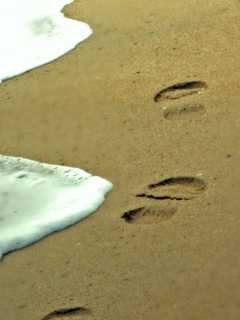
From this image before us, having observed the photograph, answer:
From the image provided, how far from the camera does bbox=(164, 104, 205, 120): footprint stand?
4.04m

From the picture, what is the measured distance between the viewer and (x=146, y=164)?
3.66 metres

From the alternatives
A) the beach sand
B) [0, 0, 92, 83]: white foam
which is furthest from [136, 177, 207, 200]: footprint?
[0, 0, 92, 83]: white foam

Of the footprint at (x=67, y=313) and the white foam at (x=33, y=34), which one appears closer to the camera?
the footprint at (x=67, y=313)

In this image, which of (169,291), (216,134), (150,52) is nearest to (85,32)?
(150,52)

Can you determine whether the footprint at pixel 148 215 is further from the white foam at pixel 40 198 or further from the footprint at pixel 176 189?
the white foam at pixel 40 198

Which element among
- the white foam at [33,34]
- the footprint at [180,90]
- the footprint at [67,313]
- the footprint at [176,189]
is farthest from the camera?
the white foam at [33,34]

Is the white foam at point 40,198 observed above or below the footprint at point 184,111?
below

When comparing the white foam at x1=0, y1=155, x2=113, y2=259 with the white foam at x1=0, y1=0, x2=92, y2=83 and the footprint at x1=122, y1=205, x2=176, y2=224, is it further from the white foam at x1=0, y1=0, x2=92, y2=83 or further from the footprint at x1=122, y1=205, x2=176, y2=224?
the white foam at x1=0, y1=0, x2=92, y2=83

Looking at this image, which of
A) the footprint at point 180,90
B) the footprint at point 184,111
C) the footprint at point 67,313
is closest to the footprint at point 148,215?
the footprint at point 67,313

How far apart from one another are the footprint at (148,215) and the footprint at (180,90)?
4.02 ft

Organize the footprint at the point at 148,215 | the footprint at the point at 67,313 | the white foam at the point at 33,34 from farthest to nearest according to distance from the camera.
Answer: the white foam at the point at 33,34
the footprint at the point at 148,215
the footprint at the point at 67,313

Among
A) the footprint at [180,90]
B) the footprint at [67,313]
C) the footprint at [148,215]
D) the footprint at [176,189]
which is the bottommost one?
the footprint at [67,313]

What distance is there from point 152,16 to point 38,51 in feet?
3.90

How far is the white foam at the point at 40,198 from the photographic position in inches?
132
